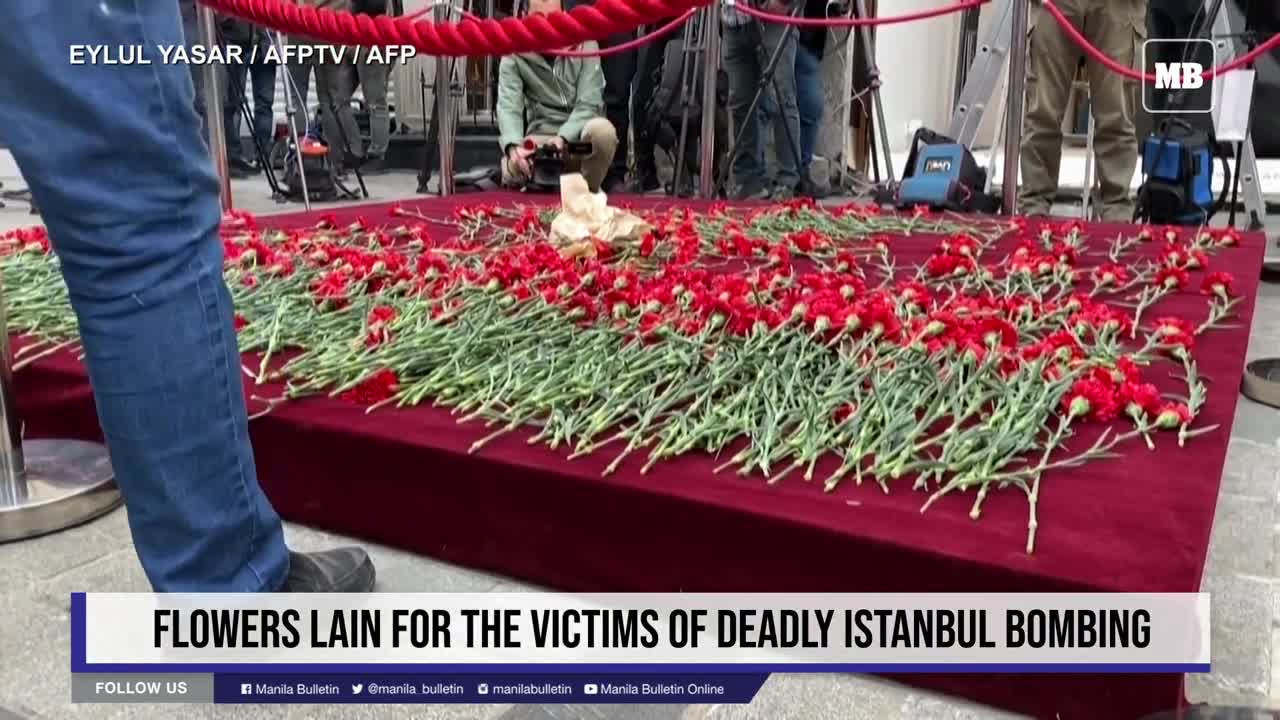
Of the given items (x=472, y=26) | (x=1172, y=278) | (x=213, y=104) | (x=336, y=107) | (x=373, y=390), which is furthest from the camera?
(x=336, y=107)

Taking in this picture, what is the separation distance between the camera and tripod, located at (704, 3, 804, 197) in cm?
411

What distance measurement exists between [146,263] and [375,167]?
5.83m

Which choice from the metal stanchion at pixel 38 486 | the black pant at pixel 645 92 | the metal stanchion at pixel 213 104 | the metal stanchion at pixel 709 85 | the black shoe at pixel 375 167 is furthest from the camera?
the black shoe at pixel 375 167

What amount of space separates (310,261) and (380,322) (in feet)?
1.83

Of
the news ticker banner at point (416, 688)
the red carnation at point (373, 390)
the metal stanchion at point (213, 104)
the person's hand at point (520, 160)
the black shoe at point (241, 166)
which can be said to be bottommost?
the news ticker banner at point (416, 688)

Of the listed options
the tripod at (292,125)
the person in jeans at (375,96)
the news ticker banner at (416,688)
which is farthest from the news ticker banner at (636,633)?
the person in jeans at (375,96)

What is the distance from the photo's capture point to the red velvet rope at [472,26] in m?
1.40

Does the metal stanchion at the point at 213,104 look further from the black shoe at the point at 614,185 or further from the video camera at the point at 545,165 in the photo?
the black shoe at the point at 614,185

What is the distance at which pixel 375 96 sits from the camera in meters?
5.59

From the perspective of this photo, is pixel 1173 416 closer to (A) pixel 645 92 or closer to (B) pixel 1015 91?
(B) pixel 1015 91

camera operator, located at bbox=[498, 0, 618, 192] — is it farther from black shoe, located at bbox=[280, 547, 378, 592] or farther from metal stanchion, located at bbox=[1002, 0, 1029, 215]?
black shoe, located at bbox=[280, 547, 378, 592]

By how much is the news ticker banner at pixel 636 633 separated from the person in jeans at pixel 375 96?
4122mm

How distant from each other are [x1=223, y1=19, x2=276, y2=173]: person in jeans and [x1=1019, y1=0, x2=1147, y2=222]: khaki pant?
3.20 meters

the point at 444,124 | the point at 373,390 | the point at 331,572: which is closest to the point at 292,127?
the point at 444,124
